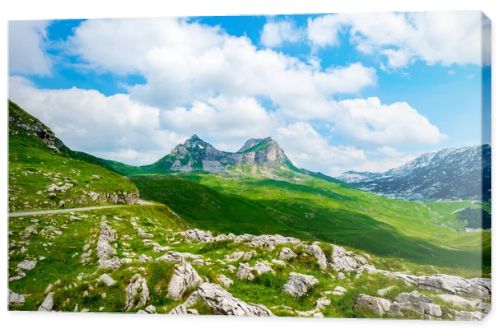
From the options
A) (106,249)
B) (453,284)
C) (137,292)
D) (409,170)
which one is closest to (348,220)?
(409,170)

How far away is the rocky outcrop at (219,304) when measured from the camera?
13.4 metres

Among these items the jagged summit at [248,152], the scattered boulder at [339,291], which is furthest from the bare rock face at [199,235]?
the scattered boulder at [339,291]

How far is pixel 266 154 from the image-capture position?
19.6 metres

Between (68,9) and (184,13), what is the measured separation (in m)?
4.70

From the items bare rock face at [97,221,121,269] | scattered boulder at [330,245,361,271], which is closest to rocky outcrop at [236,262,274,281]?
scattered boulder at [330,245,361,271]

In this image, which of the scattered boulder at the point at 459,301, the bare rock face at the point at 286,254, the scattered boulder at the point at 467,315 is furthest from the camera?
the bare rock face at the point at 286,254

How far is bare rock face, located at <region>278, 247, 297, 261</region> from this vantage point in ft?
49.4

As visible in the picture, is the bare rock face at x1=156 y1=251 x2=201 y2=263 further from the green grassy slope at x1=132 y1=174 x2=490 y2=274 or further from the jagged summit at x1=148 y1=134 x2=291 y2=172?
the jagged summit at x1=148 y1=134 x2=291 y2=172

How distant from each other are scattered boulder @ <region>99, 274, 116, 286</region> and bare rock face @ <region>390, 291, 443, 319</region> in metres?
9.24

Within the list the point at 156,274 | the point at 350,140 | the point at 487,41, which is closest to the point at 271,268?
the point at 156,274

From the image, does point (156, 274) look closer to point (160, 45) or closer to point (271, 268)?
point (271, 268)

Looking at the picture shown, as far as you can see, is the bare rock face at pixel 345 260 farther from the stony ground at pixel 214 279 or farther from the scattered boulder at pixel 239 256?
the scattered boulder at pixel 239 256

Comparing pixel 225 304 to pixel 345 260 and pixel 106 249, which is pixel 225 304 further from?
pixel 106 249

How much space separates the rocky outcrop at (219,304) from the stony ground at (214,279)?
0.11 feet
